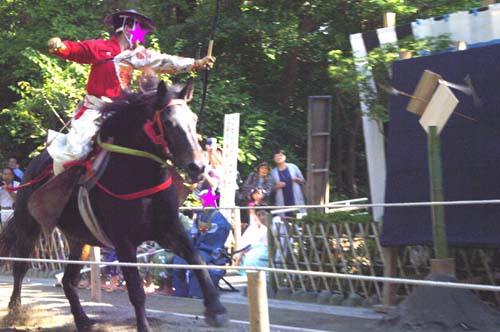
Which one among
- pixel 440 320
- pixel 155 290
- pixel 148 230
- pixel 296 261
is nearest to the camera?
pixel 440 320

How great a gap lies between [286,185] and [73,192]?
3.88 metres

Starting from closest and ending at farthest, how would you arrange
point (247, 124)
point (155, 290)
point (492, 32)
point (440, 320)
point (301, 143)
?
1. point (440, 320)
2. point (492, 32)
3. point (155, 290)
4. point (247, 124)
5. point (301, 143)

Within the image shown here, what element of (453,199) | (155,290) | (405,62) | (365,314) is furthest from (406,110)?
(155,290)

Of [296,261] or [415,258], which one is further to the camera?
[296,261]

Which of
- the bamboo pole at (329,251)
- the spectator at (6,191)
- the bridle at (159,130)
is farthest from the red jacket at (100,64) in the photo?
the spectator at (6,191)

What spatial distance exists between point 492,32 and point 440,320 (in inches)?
103

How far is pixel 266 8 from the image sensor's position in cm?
1380

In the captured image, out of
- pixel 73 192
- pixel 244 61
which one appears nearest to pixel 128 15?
pixel 73 192

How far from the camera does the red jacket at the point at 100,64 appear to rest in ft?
22.6

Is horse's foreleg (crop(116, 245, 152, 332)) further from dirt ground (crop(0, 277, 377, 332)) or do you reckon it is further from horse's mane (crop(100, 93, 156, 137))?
horse's mane (crop(100, 93, 156, 137))

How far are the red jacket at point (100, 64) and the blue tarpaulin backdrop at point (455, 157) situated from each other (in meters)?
2.44

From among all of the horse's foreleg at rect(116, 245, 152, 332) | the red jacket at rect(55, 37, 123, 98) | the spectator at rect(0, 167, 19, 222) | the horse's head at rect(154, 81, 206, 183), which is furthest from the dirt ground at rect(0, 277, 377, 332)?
the spectator at rect(0, 167, 19, 222)

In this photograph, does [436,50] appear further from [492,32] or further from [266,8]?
[266,8]

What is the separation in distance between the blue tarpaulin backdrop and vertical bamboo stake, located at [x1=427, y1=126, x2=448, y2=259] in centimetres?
30
